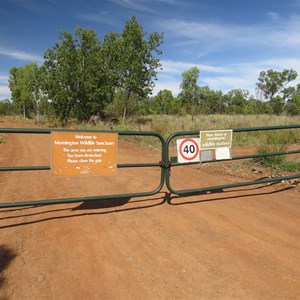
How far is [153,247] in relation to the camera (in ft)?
11.0

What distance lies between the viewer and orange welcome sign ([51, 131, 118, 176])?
157 inches

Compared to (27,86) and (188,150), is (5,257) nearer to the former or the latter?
(188,150)

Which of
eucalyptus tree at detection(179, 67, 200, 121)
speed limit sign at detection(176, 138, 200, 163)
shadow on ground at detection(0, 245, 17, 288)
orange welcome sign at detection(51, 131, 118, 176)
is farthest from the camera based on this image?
eucalyptus tree at detection(179, 67, 200, 121)

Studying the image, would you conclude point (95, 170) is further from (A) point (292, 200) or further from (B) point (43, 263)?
(A) point (292, 200)

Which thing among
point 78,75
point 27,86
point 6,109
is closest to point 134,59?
point 78,75

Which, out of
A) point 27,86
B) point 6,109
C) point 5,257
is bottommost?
point 5,257

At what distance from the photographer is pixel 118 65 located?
26578mm

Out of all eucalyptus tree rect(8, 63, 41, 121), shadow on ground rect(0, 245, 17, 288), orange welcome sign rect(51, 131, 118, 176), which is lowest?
shadow on ground rect(0, 245, 17, 288)

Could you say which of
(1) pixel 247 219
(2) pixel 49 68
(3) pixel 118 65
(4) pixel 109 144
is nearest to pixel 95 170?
(4) pixel 109 144

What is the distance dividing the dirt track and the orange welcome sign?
753 millimetres

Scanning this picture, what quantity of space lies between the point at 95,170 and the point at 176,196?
1858mm

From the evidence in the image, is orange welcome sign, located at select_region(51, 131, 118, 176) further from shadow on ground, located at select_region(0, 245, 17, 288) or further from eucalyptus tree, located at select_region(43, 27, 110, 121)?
eucalyptus tree, located at select_region(43, 27, 110, 121)

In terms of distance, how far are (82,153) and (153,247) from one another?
1.74 metres

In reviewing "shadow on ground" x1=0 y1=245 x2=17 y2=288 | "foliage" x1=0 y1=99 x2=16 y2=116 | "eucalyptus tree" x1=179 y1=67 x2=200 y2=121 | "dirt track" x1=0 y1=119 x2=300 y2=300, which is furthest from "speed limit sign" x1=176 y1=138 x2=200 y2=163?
"foliage" x1=0 y1=99 x2=16 y2=116
